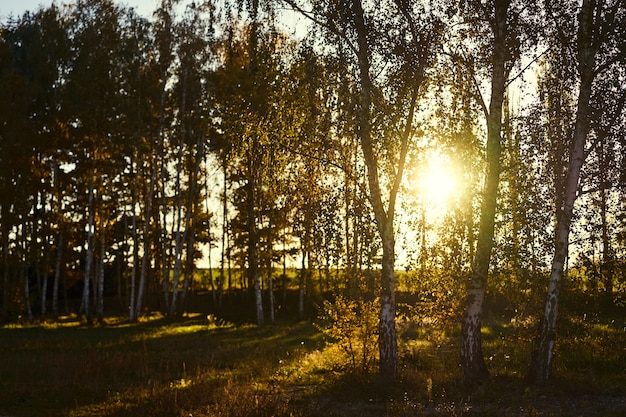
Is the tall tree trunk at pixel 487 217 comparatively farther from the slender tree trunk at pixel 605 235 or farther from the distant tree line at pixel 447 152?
the slender tree trunk at pixel 605 235

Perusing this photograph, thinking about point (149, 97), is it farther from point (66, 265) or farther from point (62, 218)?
point (66, 265)

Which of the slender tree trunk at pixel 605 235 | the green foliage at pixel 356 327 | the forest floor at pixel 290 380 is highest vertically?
the slender tree trunk at pixel 605 235

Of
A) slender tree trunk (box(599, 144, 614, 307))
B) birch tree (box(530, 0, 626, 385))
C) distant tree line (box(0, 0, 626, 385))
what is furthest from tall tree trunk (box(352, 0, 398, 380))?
slender tree trunk (box(599, 144, 614, 307))

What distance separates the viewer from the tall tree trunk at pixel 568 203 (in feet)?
49.1

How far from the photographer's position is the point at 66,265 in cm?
4512

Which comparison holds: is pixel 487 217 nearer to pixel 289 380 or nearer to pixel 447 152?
pixel 447 152

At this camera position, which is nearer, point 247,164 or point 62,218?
point 247,164

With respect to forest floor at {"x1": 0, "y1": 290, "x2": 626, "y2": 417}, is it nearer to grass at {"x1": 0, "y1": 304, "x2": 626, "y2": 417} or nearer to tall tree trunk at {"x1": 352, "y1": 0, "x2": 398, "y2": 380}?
grass at {"x1": 0, "y1": 304, "x2": 626, "y2": 417}

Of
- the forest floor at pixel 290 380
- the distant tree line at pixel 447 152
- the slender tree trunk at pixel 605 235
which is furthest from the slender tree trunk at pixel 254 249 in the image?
the slender tree trunk at pixel 605 235

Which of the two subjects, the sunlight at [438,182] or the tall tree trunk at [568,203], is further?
the sunlight at [438,182]

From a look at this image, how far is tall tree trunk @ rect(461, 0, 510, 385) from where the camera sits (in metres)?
15.4

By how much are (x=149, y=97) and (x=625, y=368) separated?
2896cm

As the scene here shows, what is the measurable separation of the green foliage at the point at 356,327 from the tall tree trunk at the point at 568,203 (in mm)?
3832

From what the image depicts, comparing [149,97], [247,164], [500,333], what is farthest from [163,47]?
[500,333]
